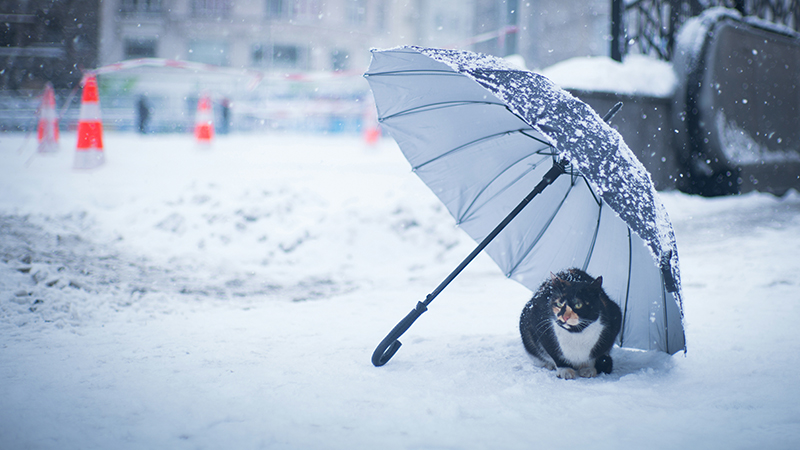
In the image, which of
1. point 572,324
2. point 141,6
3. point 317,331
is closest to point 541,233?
point 572,324

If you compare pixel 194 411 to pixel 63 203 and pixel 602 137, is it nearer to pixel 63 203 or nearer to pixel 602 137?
pixel 602 137

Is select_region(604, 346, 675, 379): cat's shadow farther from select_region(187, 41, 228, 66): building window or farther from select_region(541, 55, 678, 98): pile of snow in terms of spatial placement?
select_region(187, 41, 228, 66): building window

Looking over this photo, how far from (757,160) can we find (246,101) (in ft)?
57.9

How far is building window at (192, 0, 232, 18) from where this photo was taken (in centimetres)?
2658

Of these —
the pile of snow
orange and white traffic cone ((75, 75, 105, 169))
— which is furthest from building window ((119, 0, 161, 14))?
the pile of snow

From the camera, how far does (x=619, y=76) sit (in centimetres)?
703

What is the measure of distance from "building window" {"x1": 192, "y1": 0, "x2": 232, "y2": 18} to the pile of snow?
81.1ft

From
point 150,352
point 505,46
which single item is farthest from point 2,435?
point 505,46

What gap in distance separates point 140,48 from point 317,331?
28.6 meters

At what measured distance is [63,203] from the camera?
5.64 metres

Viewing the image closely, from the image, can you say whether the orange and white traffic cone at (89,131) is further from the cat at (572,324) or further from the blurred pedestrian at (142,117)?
the blurred pedestrian at (142,117)

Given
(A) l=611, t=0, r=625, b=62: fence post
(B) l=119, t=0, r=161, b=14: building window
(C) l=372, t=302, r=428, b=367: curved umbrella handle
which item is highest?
(B) l=119, t=0, r=161, b=14: building window

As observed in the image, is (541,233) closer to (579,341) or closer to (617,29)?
(579,341)

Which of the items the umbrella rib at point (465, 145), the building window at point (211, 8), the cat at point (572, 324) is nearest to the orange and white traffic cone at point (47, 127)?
the umbrella rib at point (465, 145)
